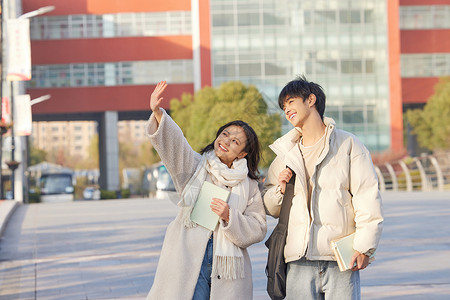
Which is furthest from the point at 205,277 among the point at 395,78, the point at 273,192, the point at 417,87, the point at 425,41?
the point at 425,41

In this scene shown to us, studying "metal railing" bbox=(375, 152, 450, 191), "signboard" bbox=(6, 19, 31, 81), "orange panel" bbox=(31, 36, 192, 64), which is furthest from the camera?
"orange panel" bbox=(31, 36, 192, 64)

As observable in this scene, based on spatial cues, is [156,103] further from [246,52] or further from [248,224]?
[246,52]

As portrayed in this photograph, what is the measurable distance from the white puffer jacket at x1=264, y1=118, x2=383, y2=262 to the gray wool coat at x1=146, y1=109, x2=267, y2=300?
0.85 feet

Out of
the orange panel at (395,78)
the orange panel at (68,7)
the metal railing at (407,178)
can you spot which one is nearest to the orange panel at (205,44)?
the orange panel at (68,7)

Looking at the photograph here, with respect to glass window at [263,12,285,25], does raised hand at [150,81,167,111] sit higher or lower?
lower

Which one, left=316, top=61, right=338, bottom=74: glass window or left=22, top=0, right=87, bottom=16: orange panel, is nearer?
left=316, top=61, right=338, bottom=74: glass window

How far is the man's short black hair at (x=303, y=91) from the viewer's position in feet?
14.7

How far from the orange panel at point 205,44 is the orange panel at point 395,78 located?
478 inches

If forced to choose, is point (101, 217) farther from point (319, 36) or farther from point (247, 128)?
point (319, 36)

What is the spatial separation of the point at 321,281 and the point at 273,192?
1.75ft

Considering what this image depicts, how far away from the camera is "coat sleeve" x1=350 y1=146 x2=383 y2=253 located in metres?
4.23

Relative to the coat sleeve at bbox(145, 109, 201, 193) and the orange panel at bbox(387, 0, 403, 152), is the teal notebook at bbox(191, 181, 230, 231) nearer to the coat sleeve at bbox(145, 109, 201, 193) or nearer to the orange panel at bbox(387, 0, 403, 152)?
the coat sleeve at bbox(145, 109, 201, 193)

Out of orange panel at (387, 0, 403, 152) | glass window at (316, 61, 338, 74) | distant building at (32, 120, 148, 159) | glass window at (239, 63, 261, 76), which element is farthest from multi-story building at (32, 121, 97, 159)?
orange panel at (387, 0, 403, 152)

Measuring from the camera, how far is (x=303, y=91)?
448 cm
